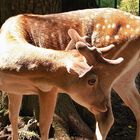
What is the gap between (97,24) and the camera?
556 centimetres

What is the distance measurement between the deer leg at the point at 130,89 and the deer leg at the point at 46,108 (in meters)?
0.92

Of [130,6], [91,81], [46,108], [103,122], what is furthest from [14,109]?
[130,6]

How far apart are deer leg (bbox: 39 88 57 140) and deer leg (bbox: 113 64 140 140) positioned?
92cm

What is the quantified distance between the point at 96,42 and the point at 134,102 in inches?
42.6

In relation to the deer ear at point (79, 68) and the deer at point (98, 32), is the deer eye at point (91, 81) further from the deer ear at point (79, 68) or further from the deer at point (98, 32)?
the deer at point (98, 32)

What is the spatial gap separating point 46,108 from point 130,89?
1.21 metres

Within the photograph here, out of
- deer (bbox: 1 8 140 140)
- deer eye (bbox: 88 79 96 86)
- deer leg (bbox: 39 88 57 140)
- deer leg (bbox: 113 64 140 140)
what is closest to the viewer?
deer eye (bbox: 88 79 96 86)

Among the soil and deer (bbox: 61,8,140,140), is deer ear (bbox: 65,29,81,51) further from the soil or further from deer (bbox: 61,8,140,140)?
the soil

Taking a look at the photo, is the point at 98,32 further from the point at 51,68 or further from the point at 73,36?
the point at 51,68

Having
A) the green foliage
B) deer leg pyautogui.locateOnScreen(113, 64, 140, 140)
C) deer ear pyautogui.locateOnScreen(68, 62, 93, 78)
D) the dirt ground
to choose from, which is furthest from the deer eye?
the green foliage

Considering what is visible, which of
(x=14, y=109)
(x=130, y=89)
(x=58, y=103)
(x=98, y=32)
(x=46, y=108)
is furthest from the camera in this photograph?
(x=58, y=103)

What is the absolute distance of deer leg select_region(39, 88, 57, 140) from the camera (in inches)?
204

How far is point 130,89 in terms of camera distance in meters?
6.13

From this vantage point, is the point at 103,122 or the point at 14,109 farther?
the point at 14,109
